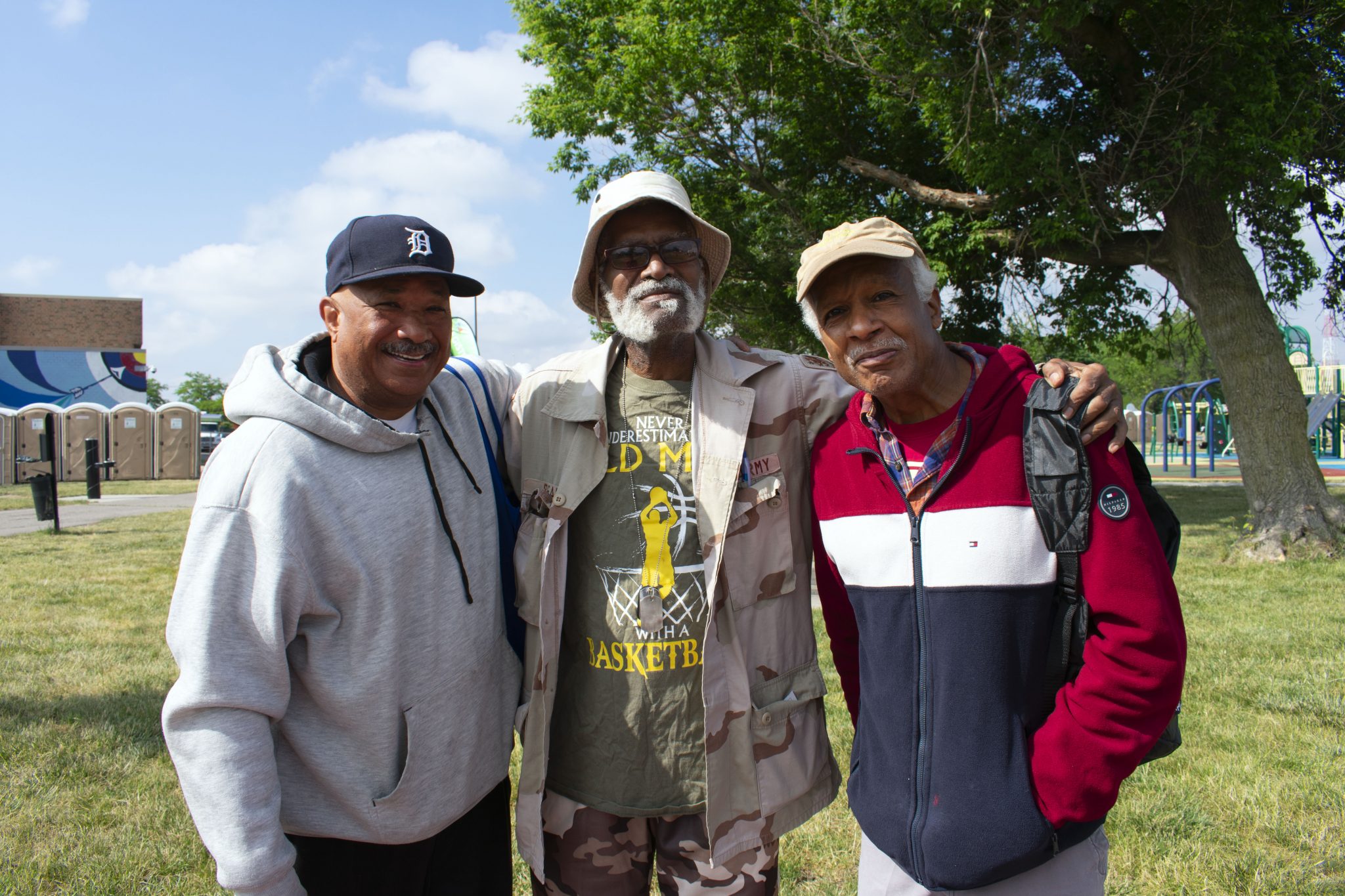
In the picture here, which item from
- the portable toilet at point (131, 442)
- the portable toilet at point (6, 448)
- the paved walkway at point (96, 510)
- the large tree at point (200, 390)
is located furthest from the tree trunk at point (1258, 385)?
the large tree at point (200, 390)

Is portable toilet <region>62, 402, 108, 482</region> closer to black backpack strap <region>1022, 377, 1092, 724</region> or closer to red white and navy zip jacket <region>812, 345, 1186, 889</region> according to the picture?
red white and navy zip jacket <region>812, 345, 1186, 889</region>

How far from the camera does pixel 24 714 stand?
17.2 ft

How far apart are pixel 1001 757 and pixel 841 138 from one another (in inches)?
527

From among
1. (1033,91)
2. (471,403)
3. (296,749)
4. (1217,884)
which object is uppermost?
(1033,91)

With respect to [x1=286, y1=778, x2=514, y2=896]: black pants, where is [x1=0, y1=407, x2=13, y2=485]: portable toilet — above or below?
above

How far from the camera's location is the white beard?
254 cm

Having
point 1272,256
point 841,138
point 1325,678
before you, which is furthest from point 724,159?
point 1325,678

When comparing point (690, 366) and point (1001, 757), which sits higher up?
point (690, 366)

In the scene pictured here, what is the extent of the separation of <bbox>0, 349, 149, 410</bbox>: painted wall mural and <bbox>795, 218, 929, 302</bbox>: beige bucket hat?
1900 inches

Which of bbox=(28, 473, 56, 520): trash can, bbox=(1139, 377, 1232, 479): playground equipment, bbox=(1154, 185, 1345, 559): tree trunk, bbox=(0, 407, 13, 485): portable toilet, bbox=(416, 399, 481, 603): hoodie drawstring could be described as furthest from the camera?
bbox=(0, 407, 13, 485): portable toilet

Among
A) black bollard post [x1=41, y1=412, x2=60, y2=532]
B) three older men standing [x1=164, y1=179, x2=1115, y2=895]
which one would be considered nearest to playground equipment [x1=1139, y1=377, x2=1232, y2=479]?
three older men standing [x1=164, y1=179, x2=1115, y2=895]

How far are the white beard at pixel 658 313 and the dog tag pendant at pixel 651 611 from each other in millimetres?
788

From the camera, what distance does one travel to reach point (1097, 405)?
185 centimetres

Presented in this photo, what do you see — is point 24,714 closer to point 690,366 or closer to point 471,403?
point 471,403
